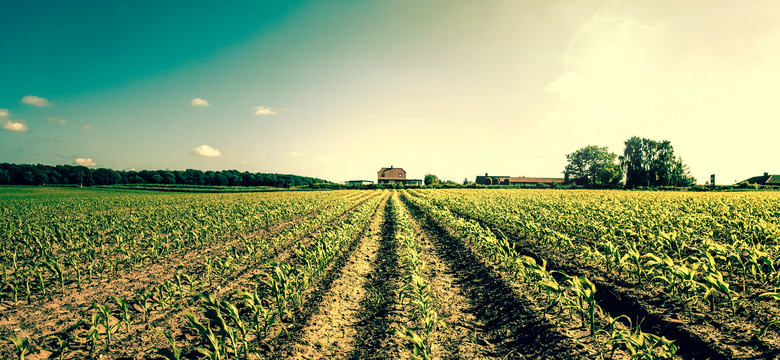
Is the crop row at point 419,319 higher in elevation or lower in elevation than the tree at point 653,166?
lower

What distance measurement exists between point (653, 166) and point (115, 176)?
15634 centimetres

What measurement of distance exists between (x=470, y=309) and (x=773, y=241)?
10465mm

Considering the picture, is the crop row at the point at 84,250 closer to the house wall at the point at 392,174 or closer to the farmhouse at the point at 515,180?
the farmhouse at the point at 515,180

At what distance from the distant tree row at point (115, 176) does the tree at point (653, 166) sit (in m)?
82.5

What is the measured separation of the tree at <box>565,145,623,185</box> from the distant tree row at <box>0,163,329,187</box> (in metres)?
80.6

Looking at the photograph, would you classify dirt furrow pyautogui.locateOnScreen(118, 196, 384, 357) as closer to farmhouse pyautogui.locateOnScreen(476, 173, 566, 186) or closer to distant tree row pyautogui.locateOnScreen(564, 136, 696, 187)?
distant tree row pyautogui.locateOnScreen(564, 136, 696, 187)

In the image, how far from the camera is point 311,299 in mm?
6039

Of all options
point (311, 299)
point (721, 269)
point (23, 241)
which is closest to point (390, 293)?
point (311, 299)

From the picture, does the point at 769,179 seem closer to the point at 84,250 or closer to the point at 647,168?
the point at 647,168

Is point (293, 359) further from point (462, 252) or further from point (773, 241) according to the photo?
point (773, 241)

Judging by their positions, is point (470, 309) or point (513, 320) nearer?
point (513, 320)

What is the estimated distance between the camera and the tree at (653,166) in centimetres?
6656

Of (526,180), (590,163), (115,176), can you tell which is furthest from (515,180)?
(115,176)

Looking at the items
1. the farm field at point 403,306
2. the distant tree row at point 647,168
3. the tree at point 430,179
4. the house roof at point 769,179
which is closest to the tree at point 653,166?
the distant tree row at point 647,168
